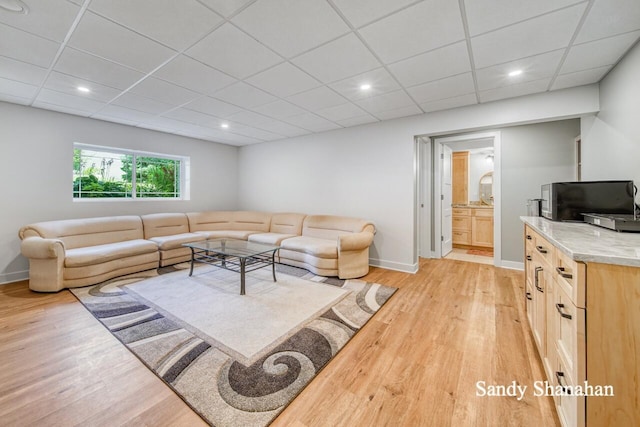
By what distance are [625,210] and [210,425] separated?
129 inches

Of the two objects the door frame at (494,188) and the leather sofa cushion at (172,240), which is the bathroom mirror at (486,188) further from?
the leather sofa cushion at (172,240)

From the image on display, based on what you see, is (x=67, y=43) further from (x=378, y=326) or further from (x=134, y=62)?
(x=378, y=326)

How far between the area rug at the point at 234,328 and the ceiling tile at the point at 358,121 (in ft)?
8.32

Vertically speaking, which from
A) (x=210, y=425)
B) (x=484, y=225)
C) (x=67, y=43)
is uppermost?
(x=67, y=43)

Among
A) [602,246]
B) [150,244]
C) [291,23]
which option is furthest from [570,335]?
[150,244]

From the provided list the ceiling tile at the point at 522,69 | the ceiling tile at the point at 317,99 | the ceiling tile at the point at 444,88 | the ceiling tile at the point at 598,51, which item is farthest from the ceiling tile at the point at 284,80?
the ceiling tile at the point at 598,51

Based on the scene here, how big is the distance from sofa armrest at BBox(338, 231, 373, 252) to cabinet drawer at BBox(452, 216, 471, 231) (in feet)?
10.2

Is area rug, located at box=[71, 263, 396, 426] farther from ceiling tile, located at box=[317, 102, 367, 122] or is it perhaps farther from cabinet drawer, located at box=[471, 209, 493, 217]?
cabinet drawer, located at box=[471, 209, 493, 217]

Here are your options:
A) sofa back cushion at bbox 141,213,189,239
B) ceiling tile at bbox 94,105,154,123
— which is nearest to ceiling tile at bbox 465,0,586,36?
ceiling tile at bbox 94,105,154,123

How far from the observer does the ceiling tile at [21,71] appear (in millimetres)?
2344

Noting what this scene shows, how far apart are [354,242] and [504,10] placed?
273cm

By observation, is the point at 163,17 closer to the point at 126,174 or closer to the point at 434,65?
the point at 434,65

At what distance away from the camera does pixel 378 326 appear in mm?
2361

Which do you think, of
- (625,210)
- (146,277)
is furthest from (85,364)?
(625,210)
